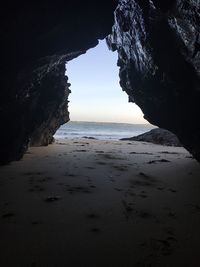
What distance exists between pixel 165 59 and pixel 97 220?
17.8 feet

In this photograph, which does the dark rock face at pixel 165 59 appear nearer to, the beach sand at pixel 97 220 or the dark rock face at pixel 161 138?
the beach sand at pixel 97 220

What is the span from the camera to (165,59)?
26.1 ft

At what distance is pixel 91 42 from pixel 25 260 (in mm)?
6874

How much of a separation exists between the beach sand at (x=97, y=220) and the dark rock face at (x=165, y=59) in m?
2.15

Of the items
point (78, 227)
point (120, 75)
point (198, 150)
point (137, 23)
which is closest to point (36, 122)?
point (120, 75)

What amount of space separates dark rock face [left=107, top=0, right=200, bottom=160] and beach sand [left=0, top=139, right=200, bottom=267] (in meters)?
2.15

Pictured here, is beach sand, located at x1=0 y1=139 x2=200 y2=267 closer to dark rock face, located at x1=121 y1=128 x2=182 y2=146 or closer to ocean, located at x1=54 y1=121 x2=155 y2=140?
dark rock face, located at x1=121 y1=128 x2=182 y2=146

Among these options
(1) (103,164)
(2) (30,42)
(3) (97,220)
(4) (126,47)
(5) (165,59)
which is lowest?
(3) (97,220)

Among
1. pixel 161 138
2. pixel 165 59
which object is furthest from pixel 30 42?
pixel 161 138

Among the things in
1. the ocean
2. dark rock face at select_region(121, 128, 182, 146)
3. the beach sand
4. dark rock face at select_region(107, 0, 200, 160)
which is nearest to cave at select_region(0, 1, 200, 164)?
dark rock face at select_region(107, 0, 200, 160)

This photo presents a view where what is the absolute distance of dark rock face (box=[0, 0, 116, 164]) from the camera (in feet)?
21.3

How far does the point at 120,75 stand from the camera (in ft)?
43.0

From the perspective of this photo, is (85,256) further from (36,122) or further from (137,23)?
(36,122)

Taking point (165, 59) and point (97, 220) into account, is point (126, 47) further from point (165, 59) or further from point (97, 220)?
point (97, 220)
